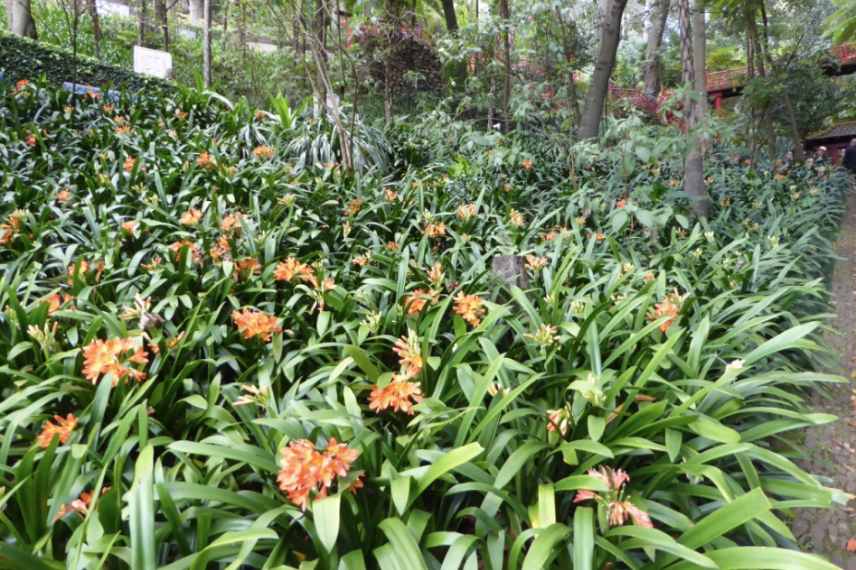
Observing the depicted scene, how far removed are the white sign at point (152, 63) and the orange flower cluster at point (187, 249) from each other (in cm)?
603

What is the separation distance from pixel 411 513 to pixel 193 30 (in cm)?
1489

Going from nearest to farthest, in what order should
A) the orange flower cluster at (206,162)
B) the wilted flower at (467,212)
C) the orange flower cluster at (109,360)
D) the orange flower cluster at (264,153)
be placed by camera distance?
the orange flower cluster at (109,360), the wilted flower at (467,212), the orange flower cluster at (206,162), the orange flower cluster at (264,153)

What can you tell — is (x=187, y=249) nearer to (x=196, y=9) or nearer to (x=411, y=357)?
(x=411, y=357)

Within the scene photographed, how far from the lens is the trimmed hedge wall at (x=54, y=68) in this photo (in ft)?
17.8

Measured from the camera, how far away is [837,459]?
6.04ft

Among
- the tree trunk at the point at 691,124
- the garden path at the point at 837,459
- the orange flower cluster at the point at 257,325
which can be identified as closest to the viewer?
the garden path at the point at 837,459

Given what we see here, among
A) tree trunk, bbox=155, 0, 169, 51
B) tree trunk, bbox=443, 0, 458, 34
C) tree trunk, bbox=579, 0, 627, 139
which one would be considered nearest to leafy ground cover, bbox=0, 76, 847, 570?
tree trunk, bbox=579, 0, 627, 139

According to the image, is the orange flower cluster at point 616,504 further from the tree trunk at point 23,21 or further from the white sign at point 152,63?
the tree trunk at point 23,21

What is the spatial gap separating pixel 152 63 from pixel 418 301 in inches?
284

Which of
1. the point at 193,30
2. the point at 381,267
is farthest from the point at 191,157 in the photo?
the point at 193,30

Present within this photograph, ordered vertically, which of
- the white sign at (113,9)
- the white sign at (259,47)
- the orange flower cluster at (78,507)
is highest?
the white sign at (113,9)

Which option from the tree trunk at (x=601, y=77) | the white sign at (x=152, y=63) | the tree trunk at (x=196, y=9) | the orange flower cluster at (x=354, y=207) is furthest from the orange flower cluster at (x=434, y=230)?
the tree trunk at (x=196, y=9)

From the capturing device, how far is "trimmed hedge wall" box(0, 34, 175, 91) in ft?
17.8

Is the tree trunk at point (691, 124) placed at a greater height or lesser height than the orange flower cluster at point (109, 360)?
greater
